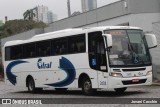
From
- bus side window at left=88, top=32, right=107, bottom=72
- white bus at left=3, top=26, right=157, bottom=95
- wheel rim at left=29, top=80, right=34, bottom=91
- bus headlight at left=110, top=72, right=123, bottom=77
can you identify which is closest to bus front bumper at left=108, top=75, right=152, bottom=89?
white bus at left=3, top=26, right=157, bottom=95

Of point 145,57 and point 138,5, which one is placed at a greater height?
point 138,5

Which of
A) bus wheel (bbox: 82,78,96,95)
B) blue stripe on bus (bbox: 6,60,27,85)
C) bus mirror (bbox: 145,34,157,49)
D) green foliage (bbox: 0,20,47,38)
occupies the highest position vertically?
green foliage (bbox: 0,20,47,38)

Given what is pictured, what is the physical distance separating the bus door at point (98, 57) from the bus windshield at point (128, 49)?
1.37 ft

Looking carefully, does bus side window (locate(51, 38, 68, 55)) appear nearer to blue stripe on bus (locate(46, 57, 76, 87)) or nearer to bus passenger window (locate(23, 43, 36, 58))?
blue stripe on bus (locate(46, 57, 76, 87))

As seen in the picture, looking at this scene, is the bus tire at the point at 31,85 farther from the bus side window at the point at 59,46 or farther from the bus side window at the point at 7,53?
the bus side window at the point at 59,46

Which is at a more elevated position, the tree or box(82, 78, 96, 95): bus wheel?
the tree

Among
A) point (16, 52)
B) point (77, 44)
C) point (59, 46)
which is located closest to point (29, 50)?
point (16, 52)

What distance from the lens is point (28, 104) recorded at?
691 inches

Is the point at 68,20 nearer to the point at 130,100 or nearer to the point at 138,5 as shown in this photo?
the point at 138,5

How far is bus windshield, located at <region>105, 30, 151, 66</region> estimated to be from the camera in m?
18.0

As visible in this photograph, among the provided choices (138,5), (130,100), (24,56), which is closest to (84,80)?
(130,100)

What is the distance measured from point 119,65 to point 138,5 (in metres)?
19.2

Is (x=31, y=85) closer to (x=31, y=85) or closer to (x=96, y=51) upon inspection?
(x=31, y=85)

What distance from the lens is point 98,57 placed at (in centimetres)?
1864
